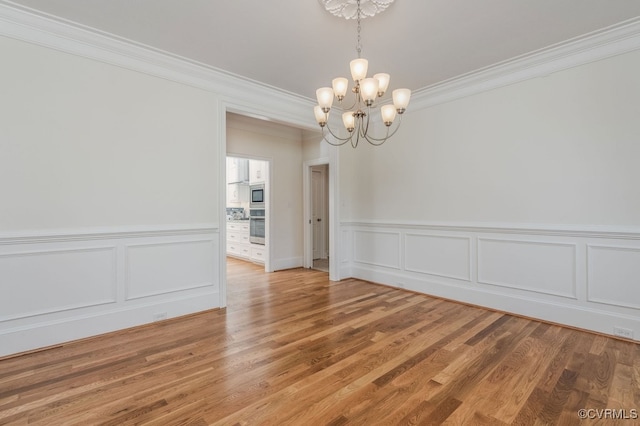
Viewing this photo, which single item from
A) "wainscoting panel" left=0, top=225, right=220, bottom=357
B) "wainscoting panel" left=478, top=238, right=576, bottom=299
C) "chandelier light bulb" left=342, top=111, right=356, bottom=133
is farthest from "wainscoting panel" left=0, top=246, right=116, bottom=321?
"wainscoting panel" left=478, top=238, right=576, bottom=299

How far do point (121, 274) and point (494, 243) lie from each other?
13.7 ft

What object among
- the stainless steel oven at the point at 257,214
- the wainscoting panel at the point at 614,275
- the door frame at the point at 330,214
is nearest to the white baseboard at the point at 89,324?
the door frame at the point at 330,214

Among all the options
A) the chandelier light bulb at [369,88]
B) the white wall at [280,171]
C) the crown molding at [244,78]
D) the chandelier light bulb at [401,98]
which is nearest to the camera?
the chandelier light bulb at [369,88]

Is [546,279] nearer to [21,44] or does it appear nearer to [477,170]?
[477,170]

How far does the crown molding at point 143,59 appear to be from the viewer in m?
2.61

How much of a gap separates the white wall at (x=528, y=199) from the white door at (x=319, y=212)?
2343 mm

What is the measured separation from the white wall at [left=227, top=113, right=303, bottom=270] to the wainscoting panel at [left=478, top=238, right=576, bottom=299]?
3.60 m

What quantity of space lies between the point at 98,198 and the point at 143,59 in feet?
4.95

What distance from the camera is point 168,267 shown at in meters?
3.41

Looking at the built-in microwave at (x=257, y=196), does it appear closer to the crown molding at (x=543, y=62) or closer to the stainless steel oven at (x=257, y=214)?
the stainless steel oven at (x=257, y=214)

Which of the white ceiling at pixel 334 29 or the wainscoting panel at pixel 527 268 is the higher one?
the white ceiling at pixel 334 29

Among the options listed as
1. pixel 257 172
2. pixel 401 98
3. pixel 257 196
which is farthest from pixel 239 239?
pixel 401 98

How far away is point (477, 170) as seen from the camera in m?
3.87

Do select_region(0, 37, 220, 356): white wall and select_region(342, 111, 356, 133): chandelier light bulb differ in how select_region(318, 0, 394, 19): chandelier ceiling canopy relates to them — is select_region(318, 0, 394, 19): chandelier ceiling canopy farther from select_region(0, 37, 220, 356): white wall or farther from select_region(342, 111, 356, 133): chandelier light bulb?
select_region(0, 37, 220, 356): white wall
